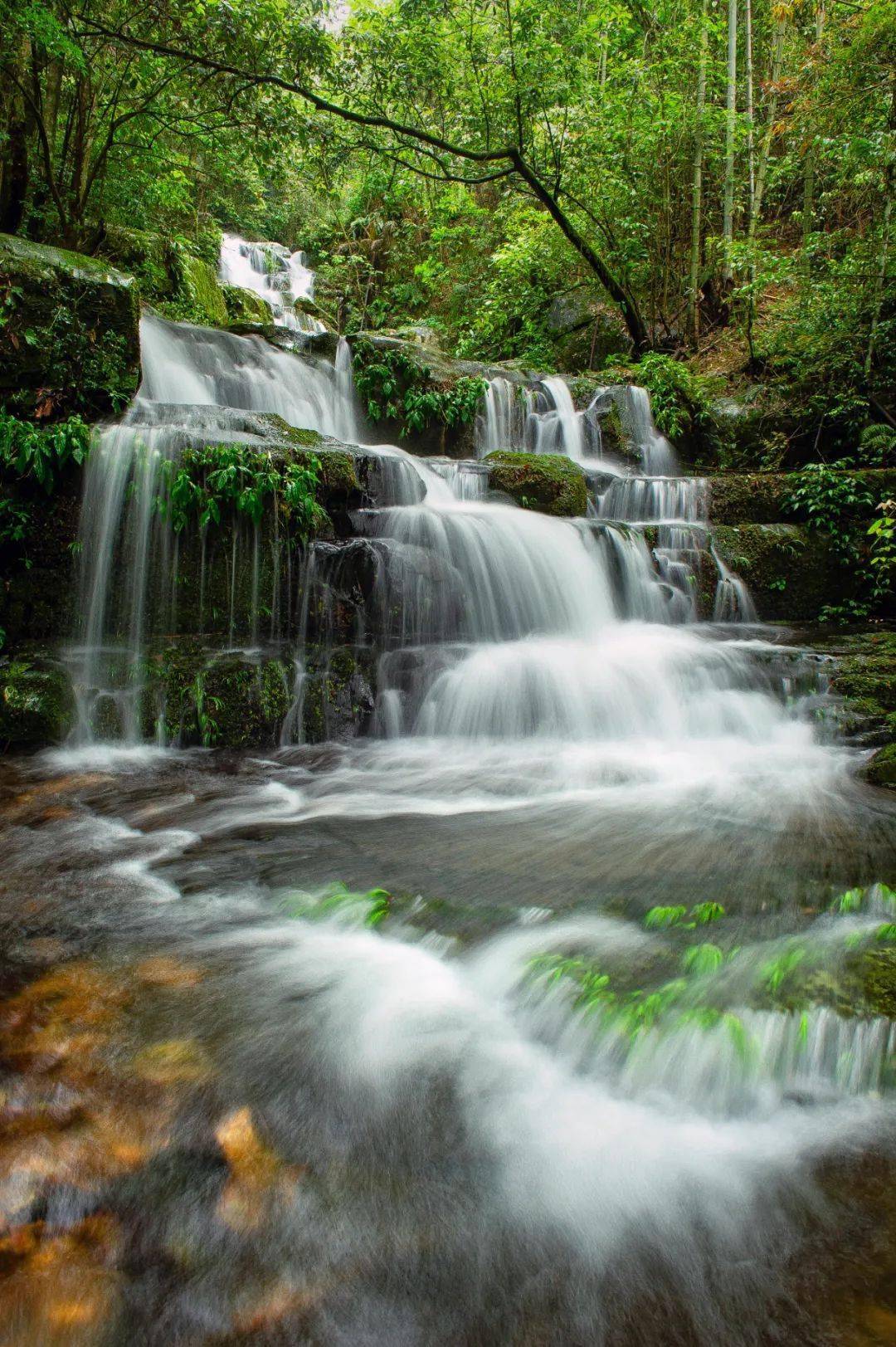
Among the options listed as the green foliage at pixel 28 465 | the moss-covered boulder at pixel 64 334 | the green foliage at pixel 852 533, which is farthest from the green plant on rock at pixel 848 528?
the green foliage at pixel 28 465

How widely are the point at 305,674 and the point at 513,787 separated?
2.04m

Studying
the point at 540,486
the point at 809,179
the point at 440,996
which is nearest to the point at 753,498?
the point at 540,486

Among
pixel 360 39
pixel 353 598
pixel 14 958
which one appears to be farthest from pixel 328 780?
pixel 360 39

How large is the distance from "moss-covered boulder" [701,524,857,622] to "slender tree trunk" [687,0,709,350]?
23.6 ft

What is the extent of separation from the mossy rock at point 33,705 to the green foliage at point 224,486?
1545 mm

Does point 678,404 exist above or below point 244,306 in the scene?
below

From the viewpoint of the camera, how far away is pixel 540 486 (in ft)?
26.8

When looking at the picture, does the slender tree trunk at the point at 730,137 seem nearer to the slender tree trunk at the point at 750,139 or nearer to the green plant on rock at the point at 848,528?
the slender tree trunk at the point at 750,139

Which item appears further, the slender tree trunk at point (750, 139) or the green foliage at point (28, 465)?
the slender tree trunk at point (750, 139)

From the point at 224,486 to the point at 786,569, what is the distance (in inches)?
247

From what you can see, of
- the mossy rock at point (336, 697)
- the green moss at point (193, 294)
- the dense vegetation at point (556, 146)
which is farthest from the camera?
the green moss at point (193, 294)

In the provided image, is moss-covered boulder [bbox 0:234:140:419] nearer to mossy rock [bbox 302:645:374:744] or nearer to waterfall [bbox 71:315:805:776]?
waterfall [bbox 71:315:805:776]

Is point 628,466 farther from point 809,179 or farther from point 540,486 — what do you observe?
point 809,179

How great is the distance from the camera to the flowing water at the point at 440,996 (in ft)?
4.25
